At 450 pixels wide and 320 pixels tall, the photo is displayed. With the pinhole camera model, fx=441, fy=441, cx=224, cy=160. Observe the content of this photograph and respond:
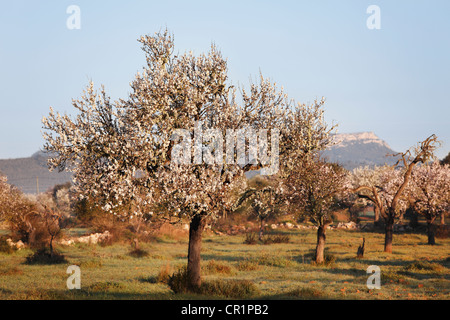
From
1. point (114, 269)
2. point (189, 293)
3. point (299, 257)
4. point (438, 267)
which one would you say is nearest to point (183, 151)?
point (189, 293)

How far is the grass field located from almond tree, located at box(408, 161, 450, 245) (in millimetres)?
4371

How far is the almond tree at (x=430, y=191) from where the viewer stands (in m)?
61.1

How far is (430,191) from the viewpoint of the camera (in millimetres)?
62656

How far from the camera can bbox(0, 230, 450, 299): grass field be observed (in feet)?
80.2

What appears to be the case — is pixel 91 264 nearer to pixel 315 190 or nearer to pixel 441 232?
pixel 315 190

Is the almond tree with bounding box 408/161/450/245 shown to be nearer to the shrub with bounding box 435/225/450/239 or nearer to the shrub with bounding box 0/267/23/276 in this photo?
the shrub with bounding box 435/225/450/239

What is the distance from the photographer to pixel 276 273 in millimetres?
35688

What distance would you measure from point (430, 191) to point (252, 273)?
38017mm

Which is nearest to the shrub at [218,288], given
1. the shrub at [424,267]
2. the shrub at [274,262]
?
the shrub at [274,262]

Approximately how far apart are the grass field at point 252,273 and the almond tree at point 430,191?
14.3ft

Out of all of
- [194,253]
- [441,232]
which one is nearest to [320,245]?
[194,253]

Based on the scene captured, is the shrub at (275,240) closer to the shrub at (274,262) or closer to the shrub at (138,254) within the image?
the shrub at (138,254)
